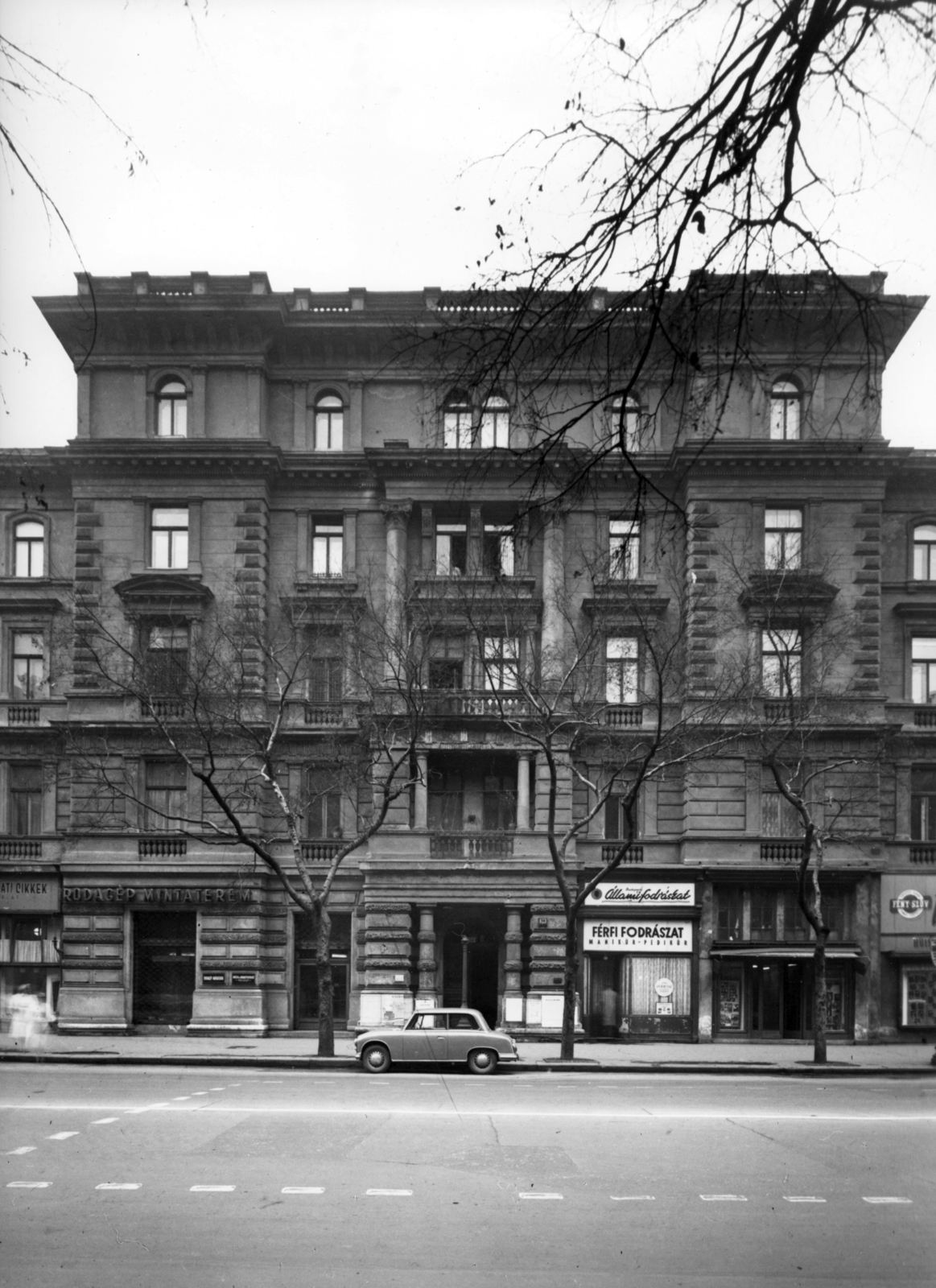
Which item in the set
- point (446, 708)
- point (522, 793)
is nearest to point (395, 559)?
point (446, 708)

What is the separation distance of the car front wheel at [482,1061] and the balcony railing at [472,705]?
973 cm

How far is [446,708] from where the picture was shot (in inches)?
1288

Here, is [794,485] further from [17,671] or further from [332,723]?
[17,671]

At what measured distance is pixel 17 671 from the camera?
3547cm

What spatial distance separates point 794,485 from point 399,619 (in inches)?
434

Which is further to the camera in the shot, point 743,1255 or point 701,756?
point 701,756

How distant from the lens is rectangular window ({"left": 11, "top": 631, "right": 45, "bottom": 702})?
35.2m

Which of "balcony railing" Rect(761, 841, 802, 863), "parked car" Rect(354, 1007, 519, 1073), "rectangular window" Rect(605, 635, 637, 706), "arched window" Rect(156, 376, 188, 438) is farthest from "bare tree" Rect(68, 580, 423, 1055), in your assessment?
"balcony railing" Rect(761, 841, 802, 863)

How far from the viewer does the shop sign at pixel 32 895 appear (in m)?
34.0

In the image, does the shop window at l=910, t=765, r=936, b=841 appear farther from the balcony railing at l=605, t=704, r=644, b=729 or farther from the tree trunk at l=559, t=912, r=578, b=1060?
the tree trunk at l=559, t=912, r=578, b=1060

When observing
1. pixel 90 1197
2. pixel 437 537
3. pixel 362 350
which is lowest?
pixel 90 1197

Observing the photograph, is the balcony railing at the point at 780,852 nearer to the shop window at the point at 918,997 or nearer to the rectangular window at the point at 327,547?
the shop window at the point at 918,997

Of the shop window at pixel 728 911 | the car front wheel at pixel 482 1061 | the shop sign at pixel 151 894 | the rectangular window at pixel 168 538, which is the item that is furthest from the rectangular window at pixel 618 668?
the car front wheel at pixel 482 1061

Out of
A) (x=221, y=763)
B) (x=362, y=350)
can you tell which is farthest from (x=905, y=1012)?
(x=362, y=350)
